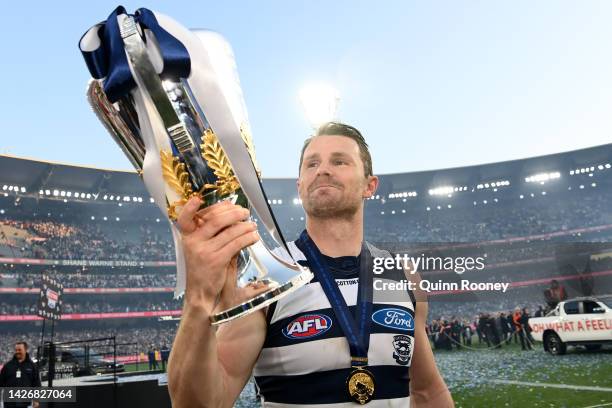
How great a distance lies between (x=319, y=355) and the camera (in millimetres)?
1520

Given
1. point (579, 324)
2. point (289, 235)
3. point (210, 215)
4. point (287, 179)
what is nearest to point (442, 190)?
point (287, 179)

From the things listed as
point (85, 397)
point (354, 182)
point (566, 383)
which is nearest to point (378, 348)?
point (354, 182)

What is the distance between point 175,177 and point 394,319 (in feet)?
3.53

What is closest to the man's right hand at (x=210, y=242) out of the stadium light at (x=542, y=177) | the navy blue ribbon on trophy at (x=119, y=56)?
the navy blue ribbon on trophy at (x=119, y=56)

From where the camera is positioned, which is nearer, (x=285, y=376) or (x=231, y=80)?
(x=231, y=80)

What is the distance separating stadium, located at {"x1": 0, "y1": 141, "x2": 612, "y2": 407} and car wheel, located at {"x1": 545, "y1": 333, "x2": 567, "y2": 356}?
1158 cm

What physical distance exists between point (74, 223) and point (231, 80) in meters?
40.5

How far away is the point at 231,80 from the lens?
104 centimetres

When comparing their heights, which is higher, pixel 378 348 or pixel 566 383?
pixel 378 348

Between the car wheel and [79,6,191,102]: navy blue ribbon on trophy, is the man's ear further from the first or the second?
the car wheel

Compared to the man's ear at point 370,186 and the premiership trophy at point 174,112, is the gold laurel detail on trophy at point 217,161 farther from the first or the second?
the man's ear at point 370,186

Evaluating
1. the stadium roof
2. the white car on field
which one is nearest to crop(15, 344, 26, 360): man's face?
the white car on field

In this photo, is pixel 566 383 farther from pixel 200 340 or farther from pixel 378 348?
pixel 200 340

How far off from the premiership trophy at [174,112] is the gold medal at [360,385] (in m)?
0.62
